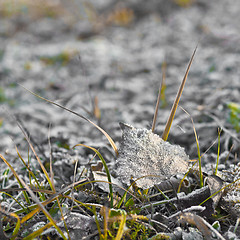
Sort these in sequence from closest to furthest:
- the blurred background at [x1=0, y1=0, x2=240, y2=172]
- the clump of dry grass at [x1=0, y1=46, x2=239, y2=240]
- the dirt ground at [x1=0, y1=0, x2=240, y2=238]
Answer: the clump of dry grass at [x1=0, y1=46, x2=239, y2=240] → the dirt ground at [x1=0, y1=0, x2=240, y2=238] → the blurred background at [x1=0, y1=0, x2=240, y2=172]

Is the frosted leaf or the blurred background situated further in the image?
the blurred background

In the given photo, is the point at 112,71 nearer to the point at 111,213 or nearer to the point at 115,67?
the point at 115,67

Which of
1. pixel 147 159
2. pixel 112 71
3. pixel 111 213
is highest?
pixel 147 159

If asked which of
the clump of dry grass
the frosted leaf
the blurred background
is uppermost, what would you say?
the frosted leaf

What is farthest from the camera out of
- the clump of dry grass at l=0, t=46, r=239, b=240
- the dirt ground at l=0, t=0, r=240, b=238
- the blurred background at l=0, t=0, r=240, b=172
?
the blurred background at l=0, t=0, r=240, b=172

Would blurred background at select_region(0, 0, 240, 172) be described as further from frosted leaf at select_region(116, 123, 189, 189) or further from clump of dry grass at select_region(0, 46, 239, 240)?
clump of dry grass at select_region(0, 46, 239, 240)

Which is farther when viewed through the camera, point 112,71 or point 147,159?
point 112,71

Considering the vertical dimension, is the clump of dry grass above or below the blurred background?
above

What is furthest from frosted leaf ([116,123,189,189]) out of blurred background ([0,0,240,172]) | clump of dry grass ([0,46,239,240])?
blurred background ([0,0,240,172])

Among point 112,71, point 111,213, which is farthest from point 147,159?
point 112,71
